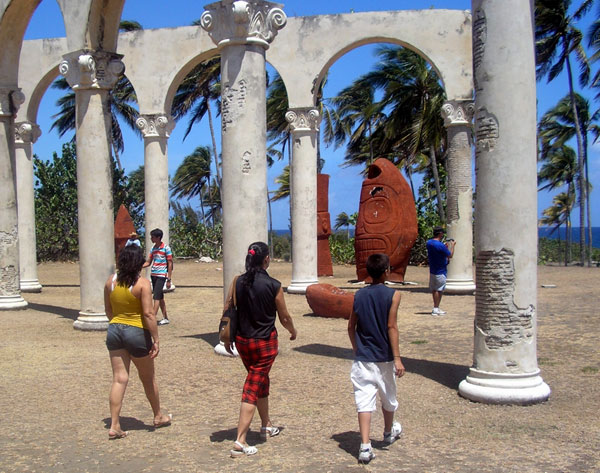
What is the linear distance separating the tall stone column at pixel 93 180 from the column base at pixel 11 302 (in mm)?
2639

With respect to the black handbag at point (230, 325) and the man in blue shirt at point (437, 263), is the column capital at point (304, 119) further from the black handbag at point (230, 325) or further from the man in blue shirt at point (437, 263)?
the black handbag at point (230, 325)

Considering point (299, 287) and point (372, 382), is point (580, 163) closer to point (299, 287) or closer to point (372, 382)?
point (299, 287)

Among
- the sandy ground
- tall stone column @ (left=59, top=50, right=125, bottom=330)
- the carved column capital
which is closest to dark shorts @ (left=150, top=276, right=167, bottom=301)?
the sandy ground

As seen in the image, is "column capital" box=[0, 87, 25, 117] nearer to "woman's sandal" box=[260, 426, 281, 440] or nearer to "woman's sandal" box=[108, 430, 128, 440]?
"woman's sandal" box=[108, 430, 128, 440]

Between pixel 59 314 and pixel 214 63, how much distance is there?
65.3ft

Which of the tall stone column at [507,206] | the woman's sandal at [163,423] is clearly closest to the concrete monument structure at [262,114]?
the tall stone column at [507,206]

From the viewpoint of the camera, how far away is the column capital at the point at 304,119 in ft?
48.2

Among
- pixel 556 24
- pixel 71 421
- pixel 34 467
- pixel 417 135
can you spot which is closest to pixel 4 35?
pixel 71 421

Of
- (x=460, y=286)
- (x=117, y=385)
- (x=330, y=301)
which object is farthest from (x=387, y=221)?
(x=117, y=385)

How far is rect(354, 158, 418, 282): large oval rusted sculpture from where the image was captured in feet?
52.6

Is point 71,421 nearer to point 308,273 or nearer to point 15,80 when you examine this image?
point 15,80

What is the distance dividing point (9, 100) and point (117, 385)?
8815 mm

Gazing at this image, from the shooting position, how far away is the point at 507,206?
232 inches

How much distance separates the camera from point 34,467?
4309 mm
